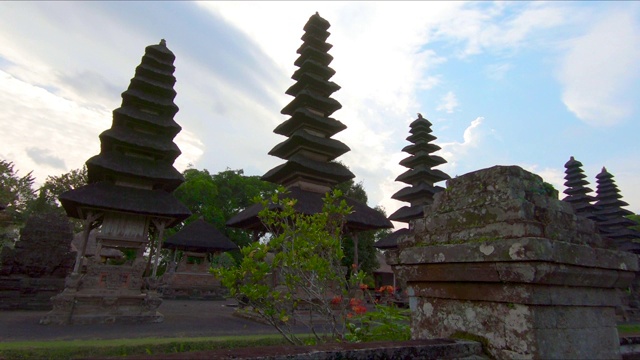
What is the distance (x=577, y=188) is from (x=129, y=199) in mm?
36964

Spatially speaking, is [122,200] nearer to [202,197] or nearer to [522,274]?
Answer: [522,274]

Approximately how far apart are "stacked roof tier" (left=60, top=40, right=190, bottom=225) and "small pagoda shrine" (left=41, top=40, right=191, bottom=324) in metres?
0.03

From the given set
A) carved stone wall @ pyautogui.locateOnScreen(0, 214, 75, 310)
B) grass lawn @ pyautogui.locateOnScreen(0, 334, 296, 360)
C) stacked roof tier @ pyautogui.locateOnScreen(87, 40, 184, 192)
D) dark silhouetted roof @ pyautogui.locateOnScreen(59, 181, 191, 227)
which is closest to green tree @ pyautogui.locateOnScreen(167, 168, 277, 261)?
carved stone wall @ pyautogui.locateOnScreen(0, 214, 75, 310)

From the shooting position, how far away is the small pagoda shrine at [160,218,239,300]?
2373 centimetres

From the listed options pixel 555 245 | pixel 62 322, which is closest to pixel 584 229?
pixel 555 245

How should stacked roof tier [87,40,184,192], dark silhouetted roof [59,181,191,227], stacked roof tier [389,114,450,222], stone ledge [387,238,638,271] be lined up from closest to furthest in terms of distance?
stone ledge [387,238,638,271], dark silhouetted roof [59,181,191,227], stacked roof tier [87,40,184,192], stacked roof tier [389,114,450,222]

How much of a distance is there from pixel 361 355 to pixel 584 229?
2.00 m

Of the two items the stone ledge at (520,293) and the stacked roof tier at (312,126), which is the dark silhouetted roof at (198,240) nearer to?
the stacked roof tier at (312,126)

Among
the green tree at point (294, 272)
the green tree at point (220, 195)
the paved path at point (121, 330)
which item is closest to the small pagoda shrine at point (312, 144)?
the paved path at point (121, 330)

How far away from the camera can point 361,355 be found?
1.61 metres

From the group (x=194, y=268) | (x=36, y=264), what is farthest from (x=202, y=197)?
(x=36, y=264)

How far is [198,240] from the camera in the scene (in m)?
24.3

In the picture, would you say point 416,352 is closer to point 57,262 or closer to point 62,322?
point 62,322

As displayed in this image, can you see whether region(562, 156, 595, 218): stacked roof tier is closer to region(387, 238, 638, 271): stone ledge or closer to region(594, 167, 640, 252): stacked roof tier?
region(594, 167, 640, 252): stacked roof tier
